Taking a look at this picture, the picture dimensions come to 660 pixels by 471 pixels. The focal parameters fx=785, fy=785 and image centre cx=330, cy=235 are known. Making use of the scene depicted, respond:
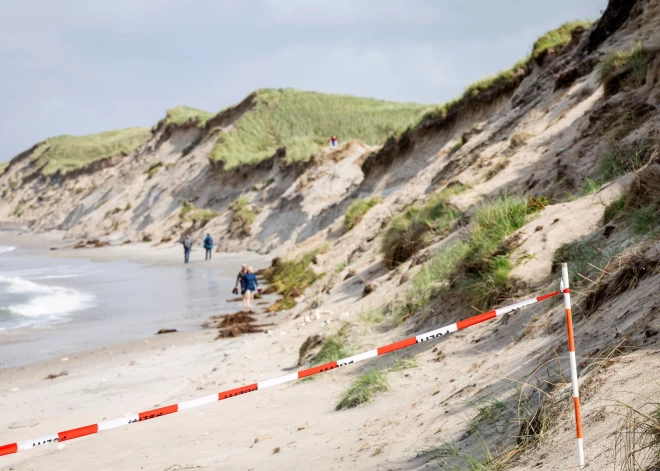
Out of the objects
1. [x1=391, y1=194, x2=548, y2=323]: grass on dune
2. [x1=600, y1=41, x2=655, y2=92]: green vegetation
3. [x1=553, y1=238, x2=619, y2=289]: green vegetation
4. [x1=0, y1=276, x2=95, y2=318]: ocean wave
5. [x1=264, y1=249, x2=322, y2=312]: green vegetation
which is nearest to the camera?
[x1=553, y1=238, x2=619, y2=289]: green vegetation

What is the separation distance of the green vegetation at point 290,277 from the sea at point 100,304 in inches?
53.8

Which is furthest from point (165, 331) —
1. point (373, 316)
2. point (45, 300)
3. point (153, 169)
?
point (153, 169)

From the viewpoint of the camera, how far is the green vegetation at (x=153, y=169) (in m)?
63.1

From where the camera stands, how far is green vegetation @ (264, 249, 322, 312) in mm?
18941

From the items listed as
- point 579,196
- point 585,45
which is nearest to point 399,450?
point 579,196

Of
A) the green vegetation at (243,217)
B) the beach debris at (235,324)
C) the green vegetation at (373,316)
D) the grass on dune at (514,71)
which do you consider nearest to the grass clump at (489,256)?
the green vegetation at (373,316)

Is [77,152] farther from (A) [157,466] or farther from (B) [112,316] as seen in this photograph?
(A) [157,466]

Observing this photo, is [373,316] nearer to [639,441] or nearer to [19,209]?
[639,441]

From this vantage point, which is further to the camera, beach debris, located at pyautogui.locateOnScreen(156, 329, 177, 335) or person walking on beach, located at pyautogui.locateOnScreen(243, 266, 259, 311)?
person walking on beach, located at pyautogui.locateOnScreen(243, 266, 259, 311)

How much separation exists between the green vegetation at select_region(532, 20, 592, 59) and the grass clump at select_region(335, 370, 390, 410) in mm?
16612

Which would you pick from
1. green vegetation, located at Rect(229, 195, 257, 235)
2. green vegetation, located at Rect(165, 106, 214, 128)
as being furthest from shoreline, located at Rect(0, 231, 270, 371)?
green vegetation, located at Rect(165, 106, 214, 128)

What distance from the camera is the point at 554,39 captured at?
22219 mm

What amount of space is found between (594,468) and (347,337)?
255 inches

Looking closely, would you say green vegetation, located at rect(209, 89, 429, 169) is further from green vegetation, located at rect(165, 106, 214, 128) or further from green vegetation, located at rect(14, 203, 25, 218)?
green vegetation, located at rect(14, 203, 25, 218)
